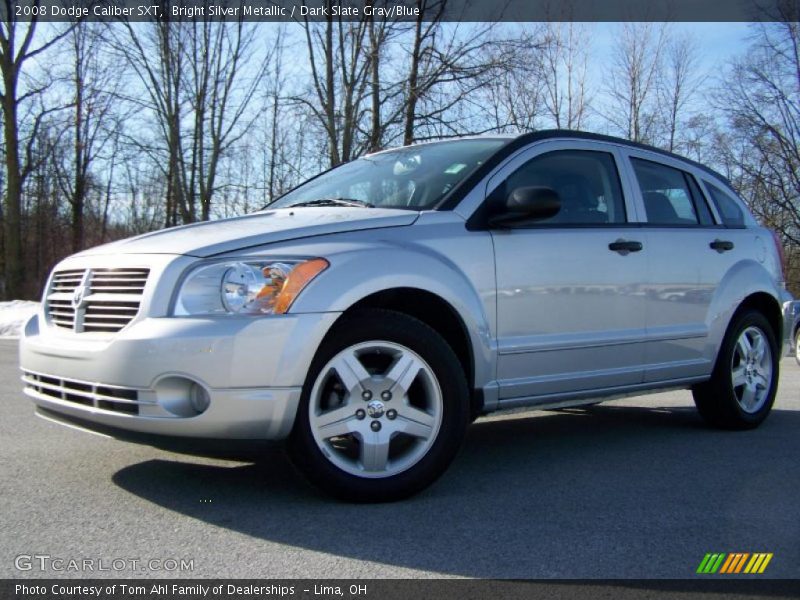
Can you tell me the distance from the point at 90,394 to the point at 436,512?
5.11ft

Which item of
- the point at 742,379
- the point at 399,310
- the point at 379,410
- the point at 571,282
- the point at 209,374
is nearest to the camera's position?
the point at 209,374

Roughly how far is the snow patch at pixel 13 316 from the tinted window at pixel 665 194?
1395 centimetres

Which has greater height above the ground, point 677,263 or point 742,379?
point 677,263

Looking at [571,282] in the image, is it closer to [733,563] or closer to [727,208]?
[733,563]

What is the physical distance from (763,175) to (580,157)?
30835 millimetres

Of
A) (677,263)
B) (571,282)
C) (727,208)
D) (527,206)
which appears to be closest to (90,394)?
(527,206)

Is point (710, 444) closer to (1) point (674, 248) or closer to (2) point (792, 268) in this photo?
(1) point (674, 248)

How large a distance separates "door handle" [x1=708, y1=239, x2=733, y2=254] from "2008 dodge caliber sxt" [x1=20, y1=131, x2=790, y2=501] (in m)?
0.01

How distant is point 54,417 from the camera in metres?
3.73

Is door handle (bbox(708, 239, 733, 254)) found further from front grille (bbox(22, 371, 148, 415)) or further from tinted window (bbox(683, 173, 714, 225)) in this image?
front grille (bbox(22, 371, 148, 415))

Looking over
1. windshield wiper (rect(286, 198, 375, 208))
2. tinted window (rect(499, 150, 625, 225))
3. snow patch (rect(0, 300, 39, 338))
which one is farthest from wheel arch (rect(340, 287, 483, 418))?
snow patch (rect(0, 300, 39, 338))

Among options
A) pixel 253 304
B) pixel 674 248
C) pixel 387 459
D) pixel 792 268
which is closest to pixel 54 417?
pixel 253 304

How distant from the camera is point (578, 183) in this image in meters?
4.80

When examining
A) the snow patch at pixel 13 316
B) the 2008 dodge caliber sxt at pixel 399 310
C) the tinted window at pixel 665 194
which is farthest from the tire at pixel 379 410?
the snow patch at pixel 13 316
